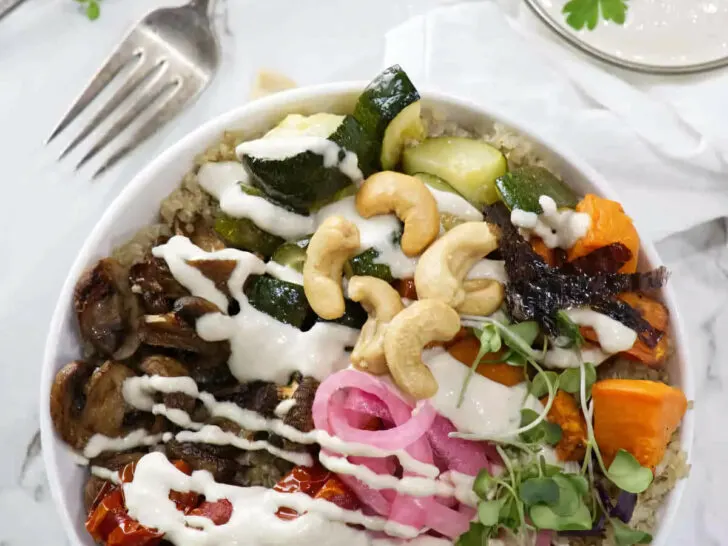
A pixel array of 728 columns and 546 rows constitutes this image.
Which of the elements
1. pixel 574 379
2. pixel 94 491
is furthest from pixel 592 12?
pixel 94 491

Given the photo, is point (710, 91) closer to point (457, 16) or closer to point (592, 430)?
point (457, 16)

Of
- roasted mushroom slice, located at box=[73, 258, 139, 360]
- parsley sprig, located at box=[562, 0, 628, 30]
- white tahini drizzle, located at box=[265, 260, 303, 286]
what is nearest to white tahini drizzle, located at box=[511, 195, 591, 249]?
white tahini drizzle, located at box=[265, 260, 303, 286]

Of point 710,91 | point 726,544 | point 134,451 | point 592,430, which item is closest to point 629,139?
point 710,91

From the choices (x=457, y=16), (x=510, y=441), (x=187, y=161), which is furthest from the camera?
(x=457, y=16)

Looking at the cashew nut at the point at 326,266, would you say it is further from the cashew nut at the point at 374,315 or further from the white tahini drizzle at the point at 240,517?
the white tahini drizzle at the point at 240,517

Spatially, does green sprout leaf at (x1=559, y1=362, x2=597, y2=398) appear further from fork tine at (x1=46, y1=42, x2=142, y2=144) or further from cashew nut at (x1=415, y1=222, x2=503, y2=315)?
fork tine at (x1=46, y1=42, x2=142, y2=144)

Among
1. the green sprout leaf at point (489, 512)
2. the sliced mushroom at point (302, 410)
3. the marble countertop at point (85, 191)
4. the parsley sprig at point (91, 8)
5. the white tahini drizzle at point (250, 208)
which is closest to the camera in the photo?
the green sprout leaf at point (489, 512)

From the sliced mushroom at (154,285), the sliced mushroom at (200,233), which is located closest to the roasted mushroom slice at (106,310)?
the sliced mushroom at (154,285)
